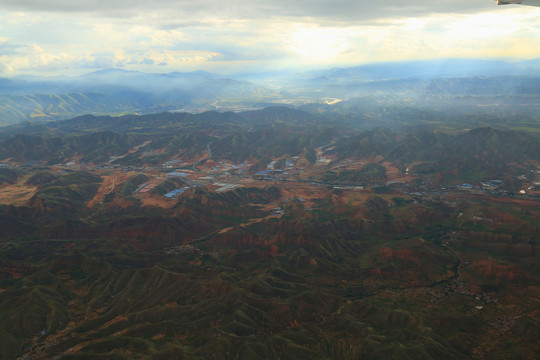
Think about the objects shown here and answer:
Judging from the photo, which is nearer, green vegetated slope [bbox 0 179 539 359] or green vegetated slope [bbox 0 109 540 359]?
green vegetated slope [bbox 0 179 539 359]

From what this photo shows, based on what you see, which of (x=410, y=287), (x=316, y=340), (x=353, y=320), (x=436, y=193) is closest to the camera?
(x=316, y=340)

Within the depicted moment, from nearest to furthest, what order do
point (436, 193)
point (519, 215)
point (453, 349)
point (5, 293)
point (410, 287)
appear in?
point (453, 349) → point (5, 293) → point (410, 287) → point (519, 215) → point (436, 193)

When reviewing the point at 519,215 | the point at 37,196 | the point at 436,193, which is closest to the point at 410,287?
the point at 519,215

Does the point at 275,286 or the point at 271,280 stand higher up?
the point at 271,280

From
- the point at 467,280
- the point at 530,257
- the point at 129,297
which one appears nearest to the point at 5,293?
the point at 129,297

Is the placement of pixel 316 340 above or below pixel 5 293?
below

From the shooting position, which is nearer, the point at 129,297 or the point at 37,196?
the point at 129,297

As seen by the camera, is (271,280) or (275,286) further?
(271,280)

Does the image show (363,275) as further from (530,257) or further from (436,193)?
(436,193)

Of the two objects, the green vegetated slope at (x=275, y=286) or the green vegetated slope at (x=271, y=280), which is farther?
the green vegetated slope at (x=271, y=280)

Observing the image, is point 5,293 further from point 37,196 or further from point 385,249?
point 385,249
